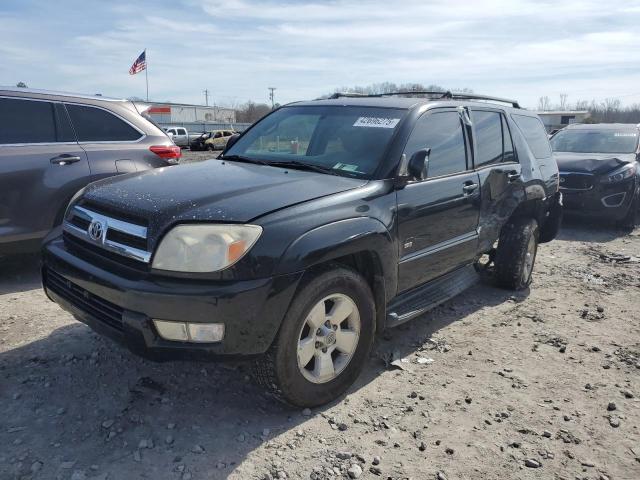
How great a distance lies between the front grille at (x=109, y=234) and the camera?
2660 millimetres

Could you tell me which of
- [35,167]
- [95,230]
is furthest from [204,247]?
[35,167]

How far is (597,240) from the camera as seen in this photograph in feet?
25.8

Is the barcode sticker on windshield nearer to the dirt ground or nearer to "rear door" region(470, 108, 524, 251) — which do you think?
"rear door" region(470, 108, 524, 251)

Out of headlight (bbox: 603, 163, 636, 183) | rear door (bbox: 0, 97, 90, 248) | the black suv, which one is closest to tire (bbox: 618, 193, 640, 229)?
the black suv

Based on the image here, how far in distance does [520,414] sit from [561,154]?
7.44 meters

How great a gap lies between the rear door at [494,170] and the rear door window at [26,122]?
3959 millimetres

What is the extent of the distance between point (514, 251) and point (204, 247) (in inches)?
137

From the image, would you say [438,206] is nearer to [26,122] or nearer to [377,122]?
[377,122]

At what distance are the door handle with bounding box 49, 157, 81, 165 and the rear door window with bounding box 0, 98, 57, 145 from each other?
21cm

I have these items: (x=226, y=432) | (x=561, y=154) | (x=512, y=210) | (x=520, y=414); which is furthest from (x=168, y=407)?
(x=561, y=154)

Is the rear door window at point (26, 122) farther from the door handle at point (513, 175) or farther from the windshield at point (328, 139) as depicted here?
the door handle at point (513, 175)

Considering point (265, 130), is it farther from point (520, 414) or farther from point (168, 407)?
point (520, 414)

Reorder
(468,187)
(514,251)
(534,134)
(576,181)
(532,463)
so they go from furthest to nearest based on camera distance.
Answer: (576,181)
(534,134)
(514,251)
(468,187)
(532,463)

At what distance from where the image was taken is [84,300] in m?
2.90
